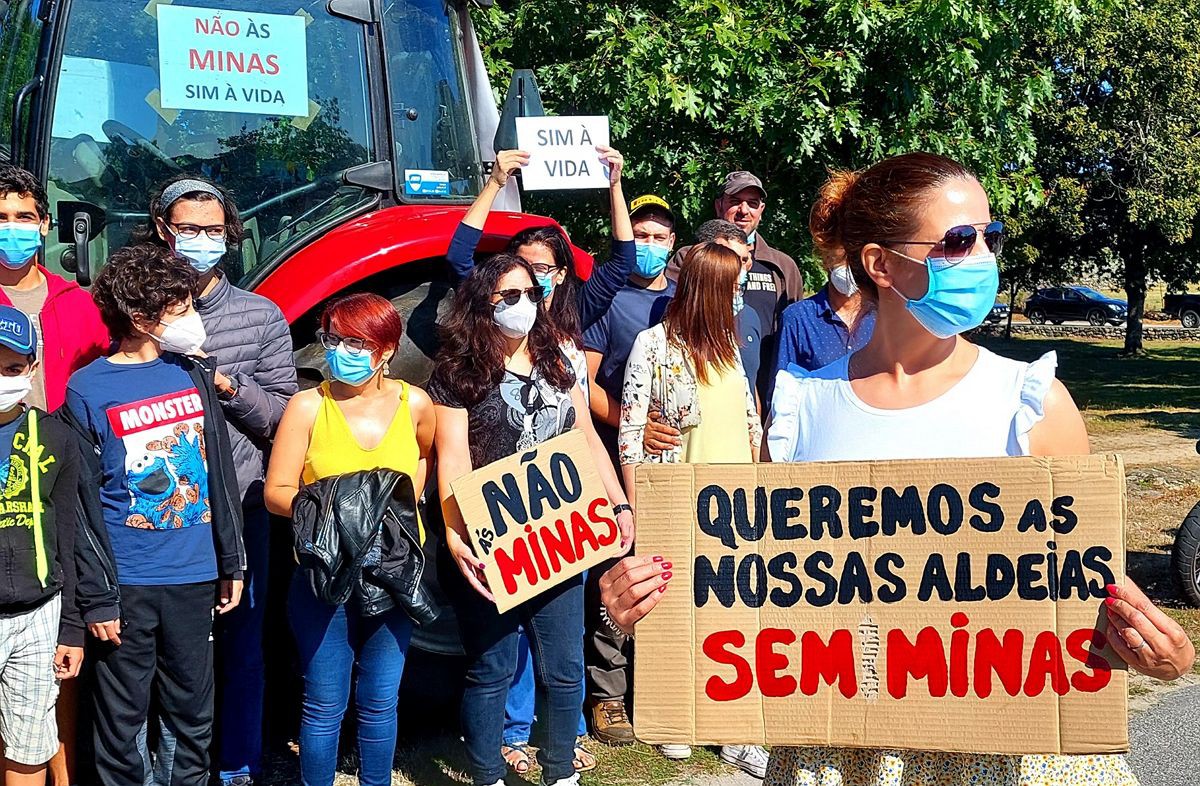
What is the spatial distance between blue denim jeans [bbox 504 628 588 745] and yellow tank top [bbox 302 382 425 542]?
35.8 inches

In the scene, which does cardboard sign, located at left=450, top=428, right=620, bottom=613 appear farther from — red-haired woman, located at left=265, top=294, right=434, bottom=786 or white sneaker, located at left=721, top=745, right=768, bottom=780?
white sneaker, located at left=721, top=745, right=768, bottom=780

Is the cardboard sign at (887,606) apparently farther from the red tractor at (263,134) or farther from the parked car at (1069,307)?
the parked car at (1069,307)

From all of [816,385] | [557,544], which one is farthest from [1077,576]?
[557,544]

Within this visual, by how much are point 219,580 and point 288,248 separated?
135 cm

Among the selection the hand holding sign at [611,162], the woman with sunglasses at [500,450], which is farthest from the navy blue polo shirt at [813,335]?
the hand holding sign at [611,162]

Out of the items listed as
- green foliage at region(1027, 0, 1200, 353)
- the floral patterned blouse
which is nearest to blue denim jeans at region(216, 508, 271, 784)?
the floral patterned blouse

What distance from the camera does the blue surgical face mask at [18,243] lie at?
3.58 meters

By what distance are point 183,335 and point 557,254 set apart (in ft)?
4.47

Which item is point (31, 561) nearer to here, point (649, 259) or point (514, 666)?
point (514, 666)

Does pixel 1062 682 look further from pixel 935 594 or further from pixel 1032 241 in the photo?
pixel 1032 241

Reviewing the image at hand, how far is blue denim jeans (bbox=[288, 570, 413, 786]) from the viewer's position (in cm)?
365

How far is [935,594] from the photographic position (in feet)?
6.79

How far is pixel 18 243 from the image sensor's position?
3602 mm

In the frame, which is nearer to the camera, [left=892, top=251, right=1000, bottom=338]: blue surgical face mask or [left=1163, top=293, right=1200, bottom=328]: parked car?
[left=892, top=251, right=1000, bottom=338]: blue surgical face mask
